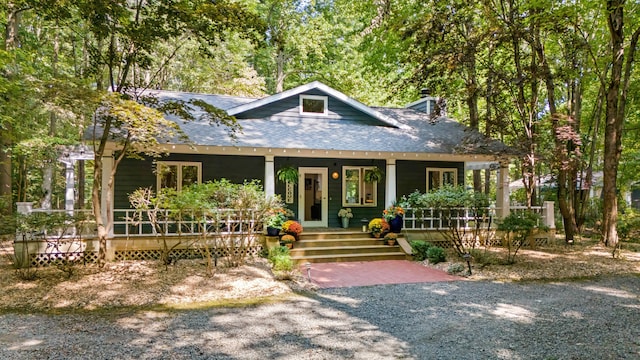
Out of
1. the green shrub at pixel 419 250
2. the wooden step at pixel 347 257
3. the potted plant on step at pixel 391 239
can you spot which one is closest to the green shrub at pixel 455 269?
the green shrub at pixel 419 250

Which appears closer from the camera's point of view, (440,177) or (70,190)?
(70,190)

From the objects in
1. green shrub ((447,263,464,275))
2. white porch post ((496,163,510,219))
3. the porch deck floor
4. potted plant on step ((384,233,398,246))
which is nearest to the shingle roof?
white porch post ((496,163,510,219))

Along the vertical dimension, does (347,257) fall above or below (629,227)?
below

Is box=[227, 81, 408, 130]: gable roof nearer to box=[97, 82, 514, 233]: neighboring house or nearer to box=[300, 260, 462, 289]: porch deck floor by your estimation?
box=[97, 82, 514, 233]: neighboring house

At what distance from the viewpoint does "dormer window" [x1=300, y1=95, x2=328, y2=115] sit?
13438mm

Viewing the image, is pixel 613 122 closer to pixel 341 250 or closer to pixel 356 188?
pixel 356 188

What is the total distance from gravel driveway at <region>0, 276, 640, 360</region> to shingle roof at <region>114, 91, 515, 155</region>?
18.1ft

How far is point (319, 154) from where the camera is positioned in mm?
11086

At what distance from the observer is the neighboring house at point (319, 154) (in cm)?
1113

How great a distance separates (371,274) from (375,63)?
12230mm

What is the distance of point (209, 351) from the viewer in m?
4.31

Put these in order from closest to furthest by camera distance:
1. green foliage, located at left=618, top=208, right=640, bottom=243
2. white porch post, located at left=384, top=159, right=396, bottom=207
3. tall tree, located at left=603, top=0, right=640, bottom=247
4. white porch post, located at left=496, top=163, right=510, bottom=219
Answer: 1. tall tree, located at left=603, top=0, right=640, bottom=247
2. white porch post, located at left=384, top=159, right=396, bottom=207
3. white porch post, located at left=496, top=163, right=510, bottom=219
4. green foliage, located at left=618, top=208, right=640, bottom=243

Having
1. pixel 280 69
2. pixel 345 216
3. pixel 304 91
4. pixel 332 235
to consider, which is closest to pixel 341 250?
pixel 332 235

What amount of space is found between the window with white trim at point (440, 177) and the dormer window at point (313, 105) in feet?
14.6
